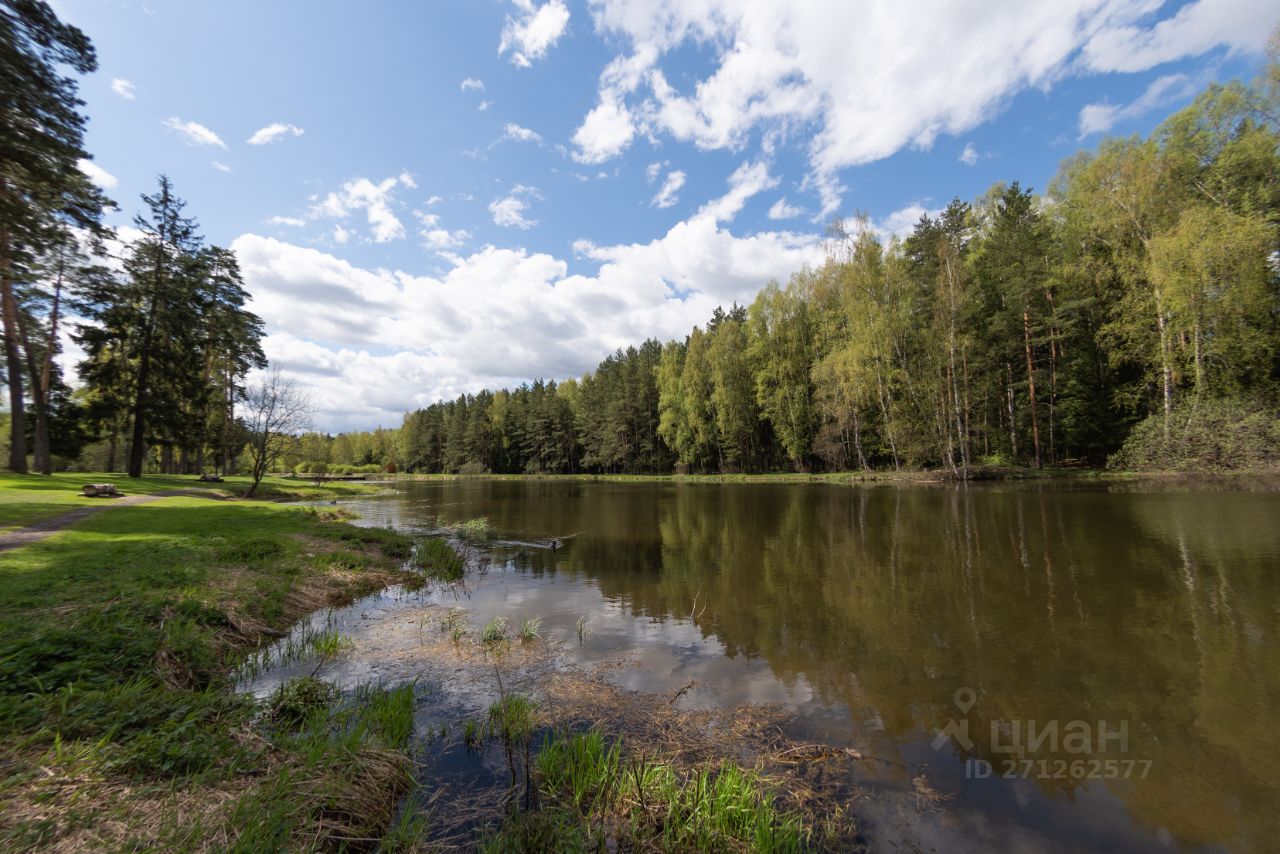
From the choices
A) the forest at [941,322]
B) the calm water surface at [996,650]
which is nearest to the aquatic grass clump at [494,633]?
the calm water surface at [996,650]

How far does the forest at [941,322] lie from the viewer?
82.5ft

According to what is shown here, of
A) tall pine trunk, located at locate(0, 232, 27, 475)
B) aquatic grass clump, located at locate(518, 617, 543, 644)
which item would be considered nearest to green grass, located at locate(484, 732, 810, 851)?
aquatic grass clump, located at locate(518, 617, 543, 644)

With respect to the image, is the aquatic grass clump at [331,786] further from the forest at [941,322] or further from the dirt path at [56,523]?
the forest at [941,322]

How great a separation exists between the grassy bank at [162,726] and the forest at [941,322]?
13854 mm

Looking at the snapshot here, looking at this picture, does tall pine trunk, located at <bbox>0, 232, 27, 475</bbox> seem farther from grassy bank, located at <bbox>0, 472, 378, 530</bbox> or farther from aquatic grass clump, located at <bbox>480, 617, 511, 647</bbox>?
aquatic grass clump, located at <bbox>480, 617, 511, 647</bbox>

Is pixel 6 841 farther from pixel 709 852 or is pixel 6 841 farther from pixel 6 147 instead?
pixel 6 147

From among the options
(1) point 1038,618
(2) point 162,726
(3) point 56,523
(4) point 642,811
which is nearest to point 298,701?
(2) point 162,726

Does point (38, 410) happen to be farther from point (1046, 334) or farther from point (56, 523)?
point (1046, 334)

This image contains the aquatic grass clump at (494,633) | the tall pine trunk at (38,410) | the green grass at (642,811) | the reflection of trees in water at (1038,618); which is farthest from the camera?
the tall pine trunk at (38,410)

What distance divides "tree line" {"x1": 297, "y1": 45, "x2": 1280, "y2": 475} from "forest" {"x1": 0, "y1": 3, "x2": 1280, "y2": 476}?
169 mm

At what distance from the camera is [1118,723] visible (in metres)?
5.91

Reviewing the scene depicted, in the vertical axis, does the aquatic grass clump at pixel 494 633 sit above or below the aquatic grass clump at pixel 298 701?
below

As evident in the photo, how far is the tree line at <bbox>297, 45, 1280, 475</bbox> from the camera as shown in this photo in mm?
26719

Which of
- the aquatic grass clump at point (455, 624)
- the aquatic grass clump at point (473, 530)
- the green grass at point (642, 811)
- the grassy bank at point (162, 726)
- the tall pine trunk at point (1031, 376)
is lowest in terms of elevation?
the aquatic grass clump at point (455, 624)
